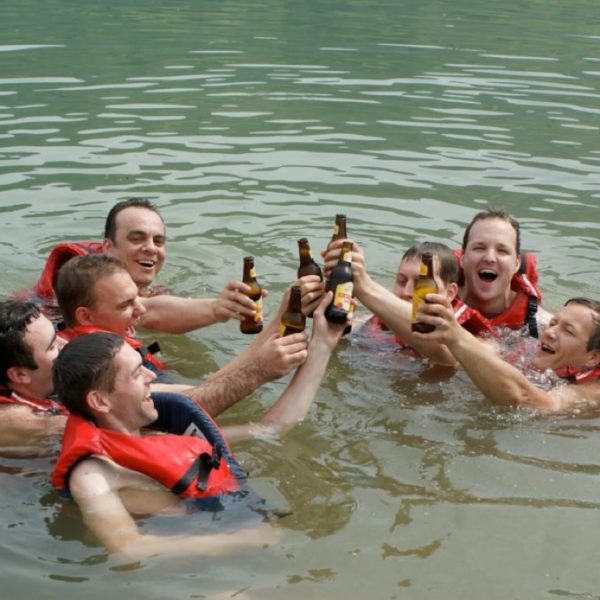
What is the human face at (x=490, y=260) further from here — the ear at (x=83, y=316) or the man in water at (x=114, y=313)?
the ear at (x=83, y=316)

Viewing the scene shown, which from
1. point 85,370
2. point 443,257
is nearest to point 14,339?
point 85,370

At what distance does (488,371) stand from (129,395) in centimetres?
262

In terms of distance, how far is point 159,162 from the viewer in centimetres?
1377

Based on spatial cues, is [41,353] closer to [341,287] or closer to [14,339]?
[14,339]

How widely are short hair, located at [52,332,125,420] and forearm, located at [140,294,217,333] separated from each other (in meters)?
2.40

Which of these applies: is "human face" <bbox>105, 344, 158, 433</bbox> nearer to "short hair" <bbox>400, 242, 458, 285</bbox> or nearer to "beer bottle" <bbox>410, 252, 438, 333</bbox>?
"beer bottle" <bbox>410, 252, 438, 333</bbox>

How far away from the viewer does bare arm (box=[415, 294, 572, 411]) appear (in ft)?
23.4

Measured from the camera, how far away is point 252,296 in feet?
25.6

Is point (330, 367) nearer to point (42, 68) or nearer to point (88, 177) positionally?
point (88, 177)

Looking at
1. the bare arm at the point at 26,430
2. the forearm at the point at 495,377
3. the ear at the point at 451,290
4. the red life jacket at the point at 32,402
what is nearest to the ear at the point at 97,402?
the bare arm at the point at 26,430

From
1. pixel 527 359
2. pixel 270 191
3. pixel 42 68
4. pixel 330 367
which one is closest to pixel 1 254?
pixel 270 191

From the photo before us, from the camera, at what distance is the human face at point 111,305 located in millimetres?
7379

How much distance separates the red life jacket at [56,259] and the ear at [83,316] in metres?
1.34

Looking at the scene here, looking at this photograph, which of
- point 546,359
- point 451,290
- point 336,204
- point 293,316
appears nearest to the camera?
point 293,316
